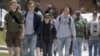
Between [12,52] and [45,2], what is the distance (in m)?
42.4

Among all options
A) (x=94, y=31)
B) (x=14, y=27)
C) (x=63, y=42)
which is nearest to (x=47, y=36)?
(x=63, y=42)

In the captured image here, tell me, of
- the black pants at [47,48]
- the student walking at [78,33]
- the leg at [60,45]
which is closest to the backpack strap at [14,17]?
the leg at [60,45]

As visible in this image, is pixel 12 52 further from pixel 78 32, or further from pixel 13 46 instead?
pixel 78 32

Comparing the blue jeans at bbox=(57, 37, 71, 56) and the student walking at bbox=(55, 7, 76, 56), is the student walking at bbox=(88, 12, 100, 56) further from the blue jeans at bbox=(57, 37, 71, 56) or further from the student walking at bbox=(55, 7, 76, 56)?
the blue jeans at bbox=(57, 37, 71, 56)

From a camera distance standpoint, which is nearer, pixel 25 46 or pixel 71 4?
pixel 25 46

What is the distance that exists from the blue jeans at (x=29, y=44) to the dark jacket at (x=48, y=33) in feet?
3.19

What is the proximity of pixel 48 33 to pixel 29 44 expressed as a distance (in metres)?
1.22

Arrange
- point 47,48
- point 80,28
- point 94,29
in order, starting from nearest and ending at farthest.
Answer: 1. point 94,29
2. point 80,28
3. point 47,48

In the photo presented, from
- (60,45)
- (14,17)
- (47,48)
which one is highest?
(14,17)

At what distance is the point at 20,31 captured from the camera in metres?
13.0

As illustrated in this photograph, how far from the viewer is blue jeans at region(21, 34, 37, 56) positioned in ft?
45.2

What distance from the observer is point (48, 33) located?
14.8 meters

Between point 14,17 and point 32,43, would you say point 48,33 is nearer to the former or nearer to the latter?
point 32,43

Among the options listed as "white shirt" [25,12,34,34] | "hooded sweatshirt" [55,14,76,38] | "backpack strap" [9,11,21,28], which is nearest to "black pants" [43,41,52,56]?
"hooded sweatshirt" [55,14,76,38]
